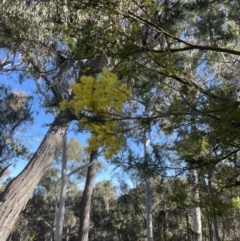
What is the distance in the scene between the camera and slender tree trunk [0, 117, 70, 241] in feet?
13.6

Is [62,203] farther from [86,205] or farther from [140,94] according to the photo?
[140,94]

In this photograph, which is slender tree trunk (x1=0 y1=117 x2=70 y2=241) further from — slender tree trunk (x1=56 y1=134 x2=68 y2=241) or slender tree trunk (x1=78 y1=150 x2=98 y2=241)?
slender tree trunk (x1=56 y1=134 x2=68 y2=241)

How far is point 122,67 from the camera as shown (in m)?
1.64

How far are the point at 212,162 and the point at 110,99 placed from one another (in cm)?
94

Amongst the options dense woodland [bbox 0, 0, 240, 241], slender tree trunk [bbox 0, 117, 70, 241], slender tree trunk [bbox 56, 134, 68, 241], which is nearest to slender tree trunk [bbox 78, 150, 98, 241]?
slender tree trunk [bbox 56, 134, 68, 241]

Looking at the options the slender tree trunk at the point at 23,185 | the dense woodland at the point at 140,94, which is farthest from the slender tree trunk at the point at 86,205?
the dense woodland at the point at 140,94

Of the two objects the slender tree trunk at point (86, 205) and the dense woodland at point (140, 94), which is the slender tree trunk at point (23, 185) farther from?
the slender tree trunk at point (86, 205)

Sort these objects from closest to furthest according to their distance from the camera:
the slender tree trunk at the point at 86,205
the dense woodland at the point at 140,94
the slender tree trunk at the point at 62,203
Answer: the dense woodland at the point at 140,94, the slender tree trunk at the point at 86,205, the slender tree trunk at the point at 62,203

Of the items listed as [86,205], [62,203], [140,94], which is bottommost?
[140,94]

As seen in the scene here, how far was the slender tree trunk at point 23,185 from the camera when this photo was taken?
4.14m

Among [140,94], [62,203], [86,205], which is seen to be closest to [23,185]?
[140,94]

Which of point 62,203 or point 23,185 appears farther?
point 62,203

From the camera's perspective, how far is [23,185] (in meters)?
4.42

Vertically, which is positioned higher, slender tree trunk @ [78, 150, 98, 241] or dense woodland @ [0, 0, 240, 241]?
slender tree trunk @ [78, 150, 98, 241]
